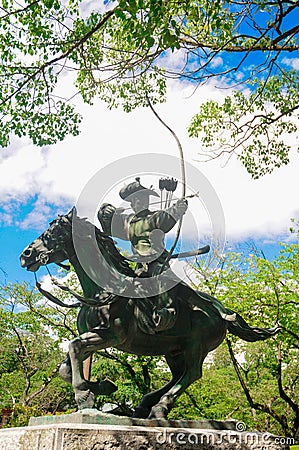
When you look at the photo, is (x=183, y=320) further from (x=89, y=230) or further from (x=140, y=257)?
(x=89, y=230)

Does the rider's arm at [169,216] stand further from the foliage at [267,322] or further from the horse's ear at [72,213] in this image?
the foliage at [267,322]

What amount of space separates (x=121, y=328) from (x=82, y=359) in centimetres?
46

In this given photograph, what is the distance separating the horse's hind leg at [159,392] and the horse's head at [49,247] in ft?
5.34

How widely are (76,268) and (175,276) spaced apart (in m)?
1.02

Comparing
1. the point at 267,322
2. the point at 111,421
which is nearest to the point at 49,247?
the point at 111,421

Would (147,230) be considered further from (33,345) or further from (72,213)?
(33,345)

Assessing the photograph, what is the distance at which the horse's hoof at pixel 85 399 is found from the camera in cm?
441

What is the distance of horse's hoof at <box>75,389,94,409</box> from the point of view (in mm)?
4407

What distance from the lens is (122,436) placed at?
3.99m

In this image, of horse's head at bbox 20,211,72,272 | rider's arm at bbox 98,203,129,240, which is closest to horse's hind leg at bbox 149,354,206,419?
rider's arm at bbox 98,203,129,240

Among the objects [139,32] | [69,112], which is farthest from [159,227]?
[69,112]

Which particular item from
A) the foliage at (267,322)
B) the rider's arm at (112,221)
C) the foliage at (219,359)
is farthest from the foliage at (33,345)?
the rider's arm at (112,221)

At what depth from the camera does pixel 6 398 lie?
2167cm

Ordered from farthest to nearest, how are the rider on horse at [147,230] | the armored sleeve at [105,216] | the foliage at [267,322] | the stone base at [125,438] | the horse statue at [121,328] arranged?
1. the foliage at [267,322]
2. the armored sleeve at [105,216]
3. the rider on horse at [147,230]
4. the horse statue at [121,328]
5. the stone base at [125,438]
